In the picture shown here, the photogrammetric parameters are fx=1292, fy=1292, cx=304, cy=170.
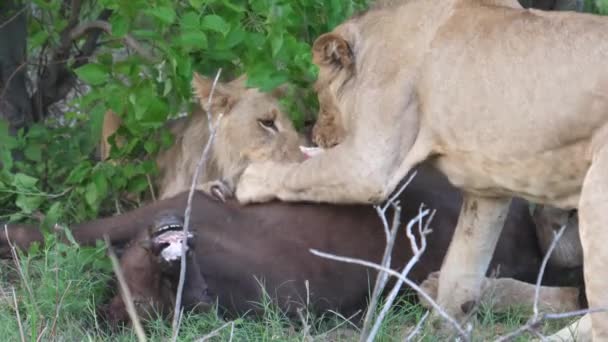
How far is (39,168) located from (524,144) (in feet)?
7.47

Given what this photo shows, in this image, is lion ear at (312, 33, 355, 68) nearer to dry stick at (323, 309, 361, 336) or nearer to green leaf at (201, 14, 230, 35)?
green leaf at (201, 14, 230, 35)

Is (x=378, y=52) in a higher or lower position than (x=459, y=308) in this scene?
higher

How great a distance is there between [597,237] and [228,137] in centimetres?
198

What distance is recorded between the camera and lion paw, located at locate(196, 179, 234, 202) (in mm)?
4566

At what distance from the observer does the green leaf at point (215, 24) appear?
4.32 m

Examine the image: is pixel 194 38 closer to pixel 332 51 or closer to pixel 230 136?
pixel 332 51

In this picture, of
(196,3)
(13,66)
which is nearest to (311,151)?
(196,3)

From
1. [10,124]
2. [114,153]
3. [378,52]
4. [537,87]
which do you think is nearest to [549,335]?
[537,87]

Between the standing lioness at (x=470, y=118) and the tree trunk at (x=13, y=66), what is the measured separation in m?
1.52

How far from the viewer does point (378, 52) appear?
423 cm

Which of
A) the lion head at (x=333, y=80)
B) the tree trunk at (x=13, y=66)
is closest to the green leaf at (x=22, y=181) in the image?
the tree trunk at (x=13, y=66)

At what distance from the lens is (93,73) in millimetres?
4676

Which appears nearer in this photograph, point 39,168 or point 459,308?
point 459,308

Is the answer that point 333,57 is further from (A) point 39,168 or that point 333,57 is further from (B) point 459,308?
→ (A) point 39,168
